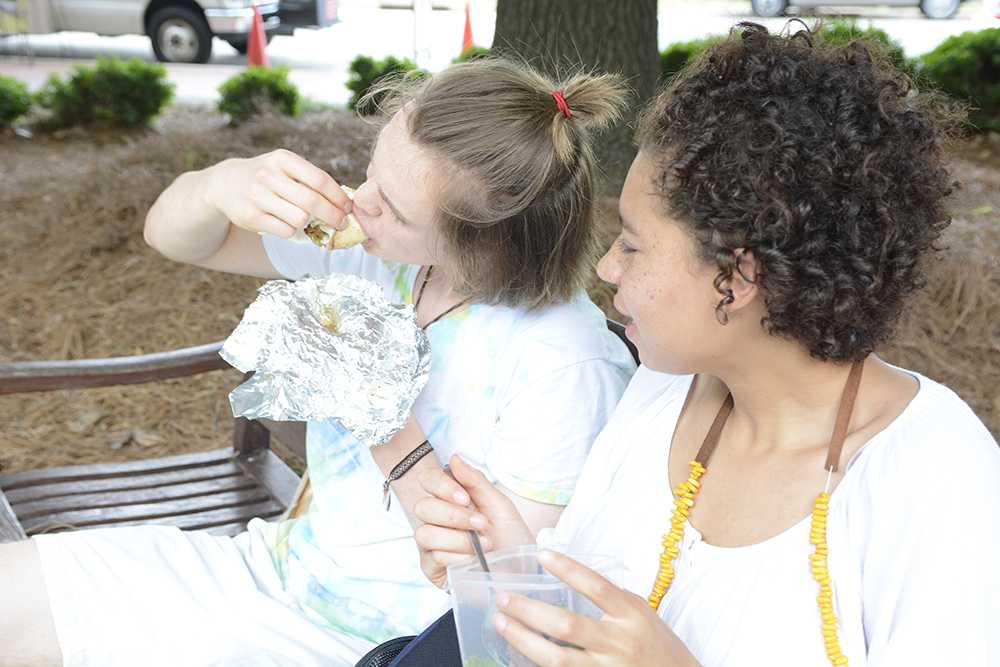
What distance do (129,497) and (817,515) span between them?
6.87ft

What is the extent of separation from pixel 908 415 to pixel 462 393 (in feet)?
2.76

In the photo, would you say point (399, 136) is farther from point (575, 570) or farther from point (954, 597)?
point (954, 597)

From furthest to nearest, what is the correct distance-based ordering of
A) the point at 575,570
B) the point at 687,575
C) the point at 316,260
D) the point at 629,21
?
the point at 629,21
the point at 316,260
the point at 687,575
the point at 575,570

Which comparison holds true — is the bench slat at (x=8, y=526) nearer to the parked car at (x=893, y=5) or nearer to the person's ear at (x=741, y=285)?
the person's ear at (x=741, y=285)


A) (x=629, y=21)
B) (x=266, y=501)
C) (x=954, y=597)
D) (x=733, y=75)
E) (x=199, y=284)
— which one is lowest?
(x=199, y=284)

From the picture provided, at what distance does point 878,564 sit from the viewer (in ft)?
4.60

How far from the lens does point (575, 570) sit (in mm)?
1307

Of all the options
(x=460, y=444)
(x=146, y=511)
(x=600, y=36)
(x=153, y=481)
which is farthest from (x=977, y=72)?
(x=460, y=444)

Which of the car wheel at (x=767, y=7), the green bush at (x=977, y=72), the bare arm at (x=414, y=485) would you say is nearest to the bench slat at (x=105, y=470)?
the bare arm at (x=414, y=485)

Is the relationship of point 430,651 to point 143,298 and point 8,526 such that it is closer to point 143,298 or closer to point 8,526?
point 8,526

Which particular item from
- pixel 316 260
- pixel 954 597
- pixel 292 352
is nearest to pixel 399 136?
pixel 292 352

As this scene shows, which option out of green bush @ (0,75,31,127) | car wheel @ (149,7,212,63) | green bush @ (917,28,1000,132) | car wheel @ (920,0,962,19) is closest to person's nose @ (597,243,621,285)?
green bush @ (917,28,1000,132)

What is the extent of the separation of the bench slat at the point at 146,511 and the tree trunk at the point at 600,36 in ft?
9.21

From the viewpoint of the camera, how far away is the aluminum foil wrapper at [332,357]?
191 cm
